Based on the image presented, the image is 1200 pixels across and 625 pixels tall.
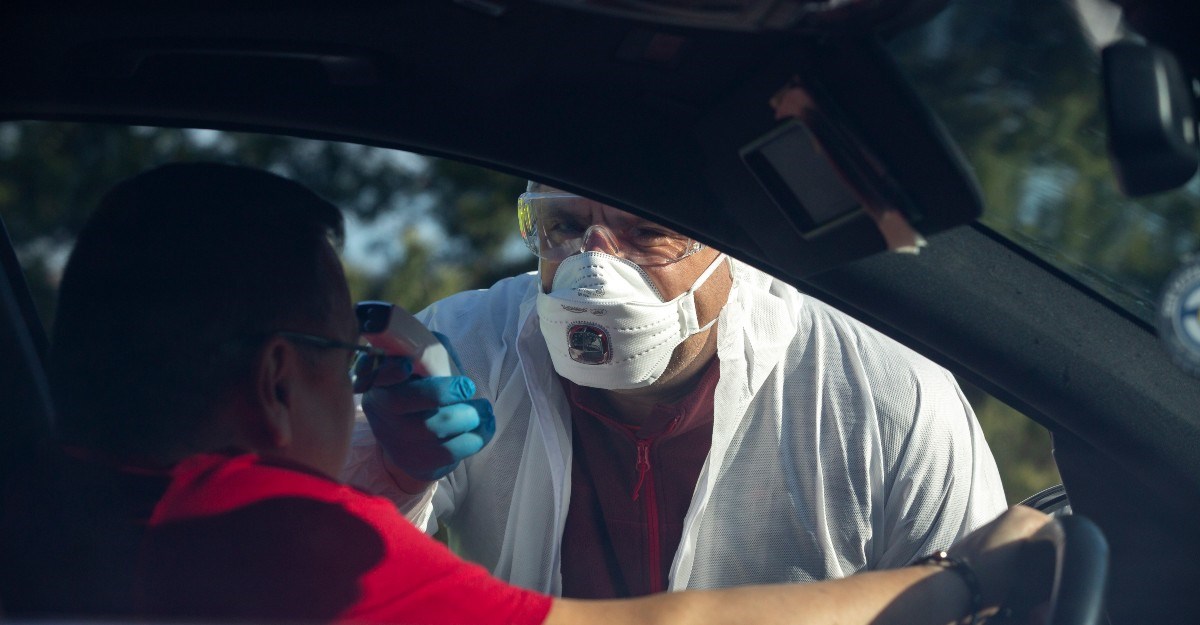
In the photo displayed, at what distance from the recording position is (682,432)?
9.79 ft

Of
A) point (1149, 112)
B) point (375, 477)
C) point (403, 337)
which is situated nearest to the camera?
point (1149, 112)

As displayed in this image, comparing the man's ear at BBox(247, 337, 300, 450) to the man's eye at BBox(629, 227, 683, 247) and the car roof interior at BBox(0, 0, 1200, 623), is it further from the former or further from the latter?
the man's eye at BBox(629, 227, 683, 247)

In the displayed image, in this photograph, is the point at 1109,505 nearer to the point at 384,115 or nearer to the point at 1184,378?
the point at 1184,378

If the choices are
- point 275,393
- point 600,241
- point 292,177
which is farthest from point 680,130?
point 600,241

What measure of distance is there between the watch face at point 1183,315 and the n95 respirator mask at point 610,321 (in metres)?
1.41

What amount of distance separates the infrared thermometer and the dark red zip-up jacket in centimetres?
71

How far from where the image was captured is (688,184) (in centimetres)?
179

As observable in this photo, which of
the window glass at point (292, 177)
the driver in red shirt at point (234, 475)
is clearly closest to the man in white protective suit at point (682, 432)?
the window glass at point (292, 177)

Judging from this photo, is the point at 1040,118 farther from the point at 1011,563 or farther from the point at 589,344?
the point at 589,344

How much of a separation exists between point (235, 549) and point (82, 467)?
283mm

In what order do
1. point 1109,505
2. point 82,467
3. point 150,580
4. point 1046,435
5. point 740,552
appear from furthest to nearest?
point 740,552, point 1046,435, point 1109,505, point 82,467, point 150,580

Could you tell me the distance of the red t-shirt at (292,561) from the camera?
4.57ft

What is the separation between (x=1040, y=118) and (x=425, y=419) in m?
1.19

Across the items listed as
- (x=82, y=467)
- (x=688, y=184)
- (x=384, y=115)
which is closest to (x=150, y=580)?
(x=82, y=467)
